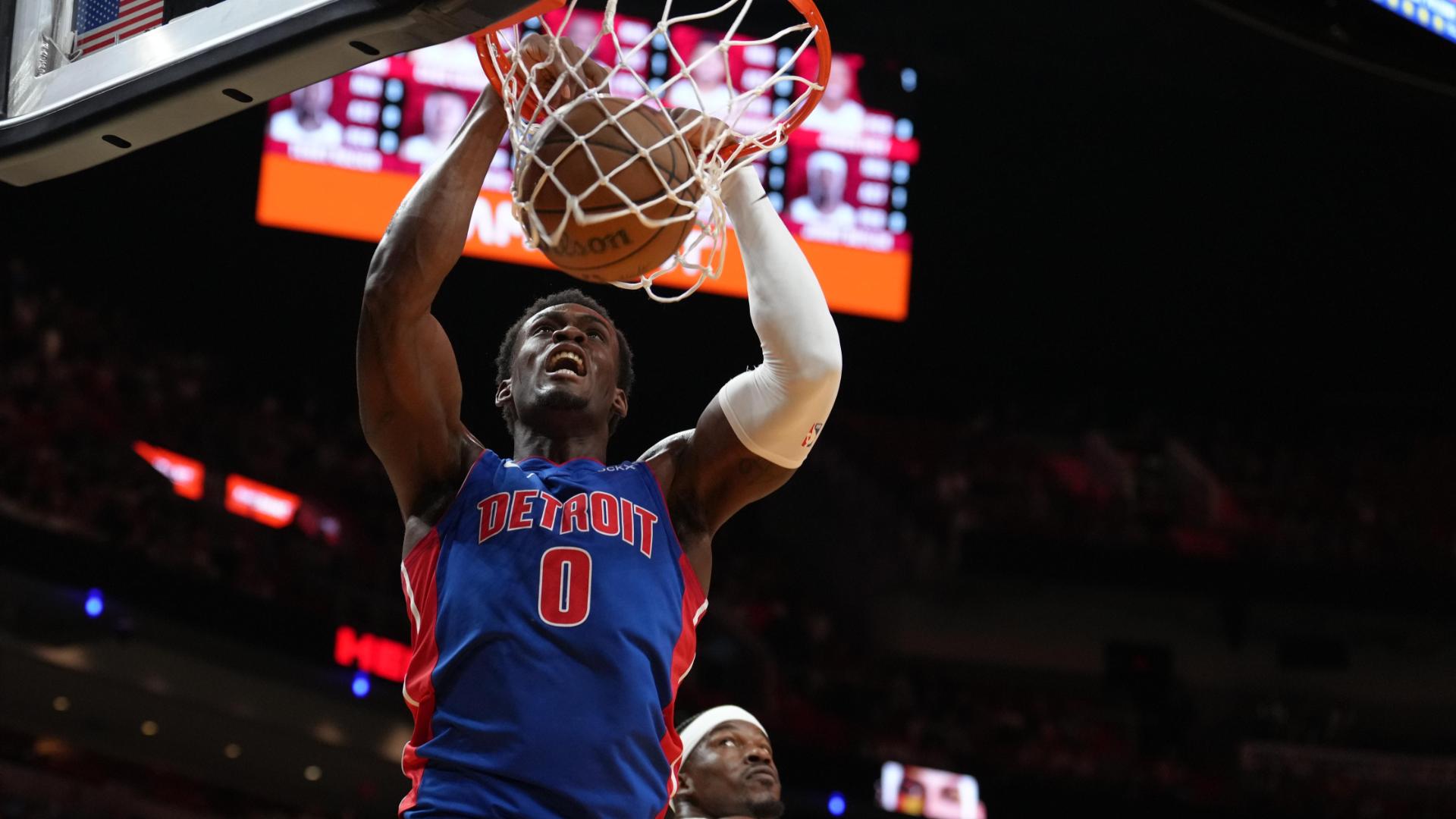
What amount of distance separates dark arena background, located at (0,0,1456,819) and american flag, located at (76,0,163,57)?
28.8ft

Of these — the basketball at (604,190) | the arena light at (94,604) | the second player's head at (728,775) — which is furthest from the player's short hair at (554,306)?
the arena light at (94,604)

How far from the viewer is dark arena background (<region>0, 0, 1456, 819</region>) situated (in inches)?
478

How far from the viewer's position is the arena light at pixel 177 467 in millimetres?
12476

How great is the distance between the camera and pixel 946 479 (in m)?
15.9

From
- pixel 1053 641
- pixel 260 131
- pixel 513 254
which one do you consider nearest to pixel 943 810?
pixel 1053 641

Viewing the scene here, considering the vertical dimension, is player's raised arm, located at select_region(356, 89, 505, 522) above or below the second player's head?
above

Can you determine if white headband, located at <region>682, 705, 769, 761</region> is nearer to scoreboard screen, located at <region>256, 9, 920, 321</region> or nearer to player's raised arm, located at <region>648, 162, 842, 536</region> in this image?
player's raised arm, located at <region>648, 162, 842, 536</region>

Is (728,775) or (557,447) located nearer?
(557,447)

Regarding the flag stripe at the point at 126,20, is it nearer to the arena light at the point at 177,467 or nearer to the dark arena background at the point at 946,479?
the dark arena background at the point at 946,479

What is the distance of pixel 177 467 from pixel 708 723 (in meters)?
9.32

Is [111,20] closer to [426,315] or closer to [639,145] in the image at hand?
[426,315]

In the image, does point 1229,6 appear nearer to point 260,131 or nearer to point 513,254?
point 513,254

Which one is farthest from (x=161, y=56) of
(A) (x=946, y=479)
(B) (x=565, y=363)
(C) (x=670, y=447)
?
(A) (x=946, y=479)

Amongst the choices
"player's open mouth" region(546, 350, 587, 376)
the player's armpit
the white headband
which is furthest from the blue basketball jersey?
the white headband
